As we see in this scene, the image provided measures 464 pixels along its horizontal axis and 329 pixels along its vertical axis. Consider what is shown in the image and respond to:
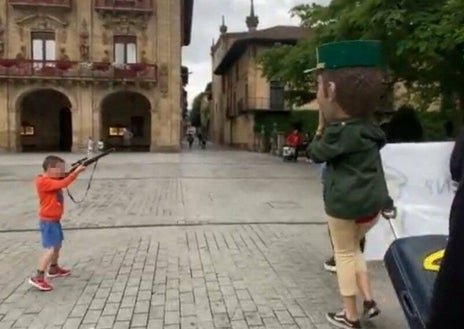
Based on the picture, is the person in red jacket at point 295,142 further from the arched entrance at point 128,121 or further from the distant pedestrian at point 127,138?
the distant pedestrian at point 127,138

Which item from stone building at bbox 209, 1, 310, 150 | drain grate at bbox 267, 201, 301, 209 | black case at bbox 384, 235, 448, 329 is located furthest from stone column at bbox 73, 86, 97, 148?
black case at bbox 384, 235, 448, 329

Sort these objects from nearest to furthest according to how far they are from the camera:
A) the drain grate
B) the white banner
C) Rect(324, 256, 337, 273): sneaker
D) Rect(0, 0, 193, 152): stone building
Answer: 1. the white banner
2. Rect(324, 256, 337, 273): sneaker
3. the drain grate
4. Rect(0, 0, 193, 152): stone building

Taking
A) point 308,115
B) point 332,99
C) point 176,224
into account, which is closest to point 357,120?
point 332,99

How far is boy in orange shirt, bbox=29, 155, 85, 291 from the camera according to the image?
5254 mm

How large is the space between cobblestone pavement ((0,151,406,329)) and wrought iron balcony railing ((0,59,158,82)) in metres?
25.6

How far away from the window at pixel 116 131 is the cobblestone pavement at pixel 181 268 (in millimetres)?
29825

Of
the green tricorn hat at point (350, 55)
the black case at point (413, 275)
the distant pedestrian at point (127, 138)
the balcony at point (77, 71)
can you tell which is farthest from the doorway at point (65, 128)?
the black case at point (413, 275)

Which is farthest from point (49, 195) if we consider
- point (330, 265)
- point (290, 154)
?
point (290, 154)

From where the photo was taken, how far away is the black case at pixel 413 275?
1827 mm

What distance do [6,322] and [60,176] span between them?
5.05 ft

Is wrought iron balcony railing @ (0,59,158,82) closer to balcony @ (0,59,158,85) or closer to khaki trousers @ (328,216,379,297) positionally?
balcony @ (0,59,158,85)

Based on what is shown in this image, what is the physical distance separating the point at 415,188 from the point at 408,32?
7.95m

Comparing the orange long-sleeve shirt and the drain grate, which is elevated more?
the orange long-sleeve shirt

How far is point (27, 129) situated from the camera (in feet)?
135
